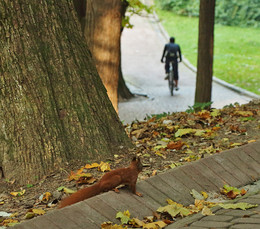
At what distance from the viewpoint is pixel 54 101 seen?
476 cm

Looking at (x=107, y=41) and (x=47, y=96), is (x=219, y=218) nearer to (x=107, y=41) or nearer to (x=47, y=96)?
(x=47, y=96)

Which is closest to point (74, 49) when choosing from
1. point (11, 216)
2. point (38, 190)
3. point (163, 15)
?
point (38, 190)

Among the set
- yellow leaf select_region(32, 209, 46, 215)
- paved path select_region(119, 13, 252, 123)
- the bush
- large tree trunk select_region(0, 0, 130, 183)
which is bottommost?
paved path select_region(119, 13, 252, 123)

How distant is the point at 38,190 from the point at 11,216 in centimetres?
54

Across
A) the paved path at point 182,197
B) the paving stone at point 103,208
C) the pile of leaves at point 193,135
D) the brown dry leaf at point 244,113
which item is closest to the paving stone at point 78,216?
the paved path at point 182,197

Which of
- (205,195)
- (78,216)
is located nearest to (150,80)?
(205,195)

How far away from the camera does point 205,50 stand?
10.2m

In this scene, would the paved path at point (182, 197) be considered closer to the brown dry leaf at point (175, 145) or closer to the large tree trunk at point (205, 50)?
the brown dry leaf at point (175, 145)

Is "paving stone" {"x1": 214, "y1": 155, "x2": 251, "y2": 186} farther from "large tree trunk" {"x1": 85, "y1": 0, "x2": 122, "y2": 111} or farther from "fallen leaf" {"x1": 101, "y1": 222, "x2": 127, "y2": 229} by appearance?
"large tree trunk" {"x1": 85, "y1": 0, "x2": 122, "y2": 111}

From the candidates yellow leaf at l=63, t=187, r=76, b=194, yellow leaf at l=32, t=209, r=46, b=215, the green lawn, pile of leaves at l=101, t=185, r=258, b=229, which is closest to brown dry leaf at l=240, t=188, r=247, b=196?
pile of leaves at l=101, t=185, r=258, b=229

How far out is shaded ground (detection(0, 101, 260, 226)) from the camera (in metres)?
4.17

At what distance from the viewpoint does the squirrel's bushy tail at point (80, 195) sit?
3.72 m

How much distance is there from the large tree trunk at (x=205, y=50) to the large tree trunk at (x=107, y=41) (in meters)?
2.05

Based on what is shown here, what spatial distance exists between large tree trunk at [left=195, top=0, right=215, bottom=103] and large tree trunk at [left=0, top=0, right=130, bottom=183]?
5.35 meters
